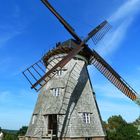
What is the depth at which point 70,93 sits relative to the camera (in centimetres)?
2242

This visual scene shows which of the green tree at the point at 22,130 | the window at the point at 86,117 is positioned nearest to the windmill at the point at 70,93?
the window at the point at 86,117

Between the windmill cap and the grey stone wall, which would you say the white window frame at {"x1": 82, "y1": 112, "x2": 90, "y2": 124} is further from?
the windmill cap

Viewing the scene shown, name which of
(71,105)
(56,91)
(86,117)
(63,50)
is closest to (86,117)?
(86,117)

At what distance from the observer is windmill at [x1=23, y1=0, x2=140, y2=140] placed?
21125 millimetres

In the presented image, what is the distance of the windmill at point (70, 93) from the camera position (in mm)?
21125

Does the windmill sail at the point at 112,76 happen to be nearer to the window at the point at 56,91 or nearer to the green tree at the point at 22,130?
the window at the point at 56,91

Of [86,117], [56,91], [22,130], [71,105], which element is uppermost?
[22,130]

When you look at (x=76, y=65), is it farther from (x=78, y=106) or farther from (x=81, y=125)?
(x=81, y=125)

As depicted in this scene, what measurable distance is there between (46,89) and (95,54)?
6.11m

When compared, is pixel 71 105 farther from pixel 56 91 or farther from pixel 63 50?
pixel 63 50

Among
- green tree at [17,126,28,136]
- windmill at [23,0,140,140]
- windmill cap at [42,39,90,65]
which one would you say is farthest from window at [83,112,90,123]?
green tree at [17,126,28,136]

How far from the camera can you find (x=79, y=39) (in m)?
24.6

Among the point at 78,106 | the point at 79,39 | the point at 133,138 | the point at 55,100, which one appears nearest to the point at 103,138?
the point at 78,106

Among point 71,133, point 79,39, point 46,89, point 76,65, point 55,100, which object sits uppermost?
point 79,39
